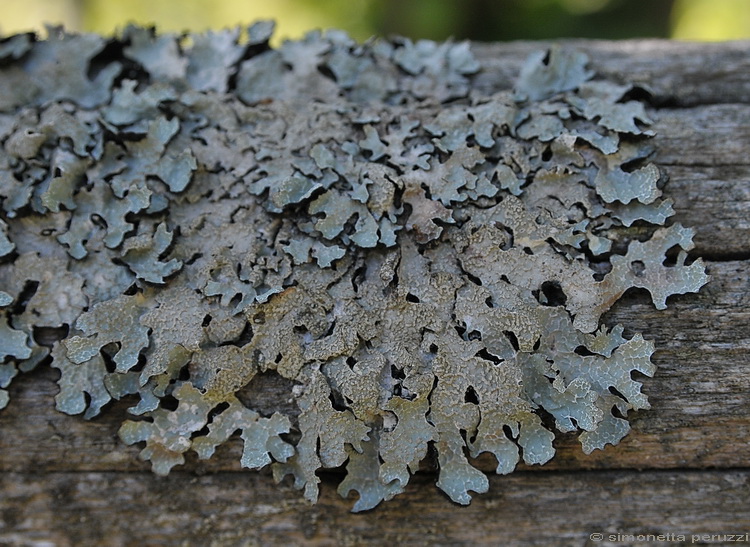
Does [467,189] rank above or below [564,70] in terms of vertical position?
below

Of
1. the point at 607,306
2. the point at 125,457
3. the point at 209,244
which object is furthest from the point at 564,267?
the point at 125,457

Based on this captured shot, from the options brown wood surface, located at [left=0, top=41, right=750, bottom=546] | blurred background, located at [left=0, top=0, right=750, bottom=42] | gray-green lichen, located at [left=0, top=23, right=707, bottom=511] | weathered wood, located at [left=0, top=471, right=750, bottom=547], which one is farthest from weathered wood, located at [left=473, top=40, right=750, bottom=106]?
blurred background, located at [left=0, top=0, right=750, bottom=42]

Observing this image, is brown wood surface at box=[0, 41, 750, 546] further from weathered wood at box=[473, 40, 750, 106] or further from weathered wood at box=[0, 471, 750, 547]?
weathered wood at box=[473, 40, 750, 106]

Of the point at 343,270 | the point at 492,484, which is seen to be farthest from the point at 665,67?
the point at 492,484

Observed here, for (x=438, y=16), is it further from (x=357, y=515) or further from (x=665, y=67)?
(x=357, y=515)

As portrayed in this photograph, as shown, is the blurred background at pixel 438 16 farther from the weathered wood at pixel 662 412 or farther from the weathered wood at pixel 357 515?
the weathered wood at pixel 357 515

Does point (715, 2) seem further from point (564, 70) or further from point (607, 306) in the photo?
point (607, 306)

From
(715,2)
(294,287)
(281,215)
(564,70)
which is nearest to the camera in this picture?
(294,287)
